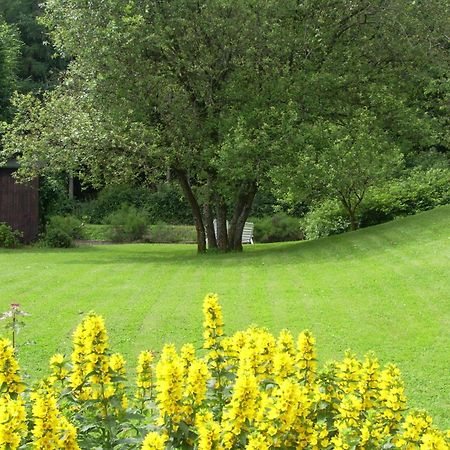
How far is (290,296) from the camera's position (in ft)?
32.5

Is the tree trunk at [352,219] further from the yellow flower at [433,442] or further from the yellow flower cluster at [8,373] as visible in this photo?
the yellow flower at [433,442]

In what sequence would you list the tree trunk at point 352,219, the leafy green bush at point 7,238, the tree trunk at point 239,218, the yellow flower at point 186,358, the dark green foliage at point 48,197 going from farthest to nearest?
1. the dark green foliage at point 48,197
2. the leafy green bush at point 7,238
3. the tree trunk at point 352,219
4. the tree trunk at point 239,218
5. the yellow flower at point 186,358

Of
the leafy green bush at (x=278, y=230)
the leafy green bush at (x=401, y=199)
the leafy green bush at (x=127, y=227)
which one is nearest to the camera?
the leafy green bush at (x=401, y=199)

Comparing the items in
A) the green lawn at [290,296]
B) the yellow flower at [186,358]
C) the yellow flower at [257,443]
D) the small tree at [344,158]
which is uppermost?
the small tree at [344,158]

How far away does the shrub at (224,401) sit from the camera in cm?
267

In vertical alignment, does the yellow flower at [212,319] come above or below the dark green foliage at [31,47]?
below

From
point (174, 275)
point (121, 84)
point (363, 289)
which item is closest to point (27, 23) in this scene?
point (121, 84)

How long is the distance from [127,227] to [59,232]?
17.8 feet

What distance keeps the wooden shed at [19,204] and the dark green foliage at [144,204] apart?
7267 mm

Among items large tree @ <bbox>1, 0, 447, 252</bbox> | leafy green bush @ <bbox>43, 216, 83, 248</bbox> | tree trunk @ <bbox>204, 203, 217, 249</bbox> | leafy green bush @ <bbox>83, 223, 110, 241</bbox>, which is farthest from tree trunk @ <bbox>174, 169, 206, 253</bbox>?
leafy green bush @ <bbox>83, 223, 110, 241</bbox>

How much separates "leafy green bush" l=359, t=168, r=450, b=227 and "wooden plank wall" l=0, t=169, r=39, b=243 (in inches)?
378

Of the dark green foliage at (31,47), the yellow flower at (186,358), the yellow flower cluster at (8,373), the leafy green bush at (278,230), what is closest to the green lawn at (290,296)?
the yellow flower at (186,358)

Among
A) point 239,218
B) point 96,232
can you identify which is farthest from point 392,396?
point 96,232

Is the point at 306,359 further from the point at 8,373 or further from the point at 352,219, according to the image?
the point at 352,219
